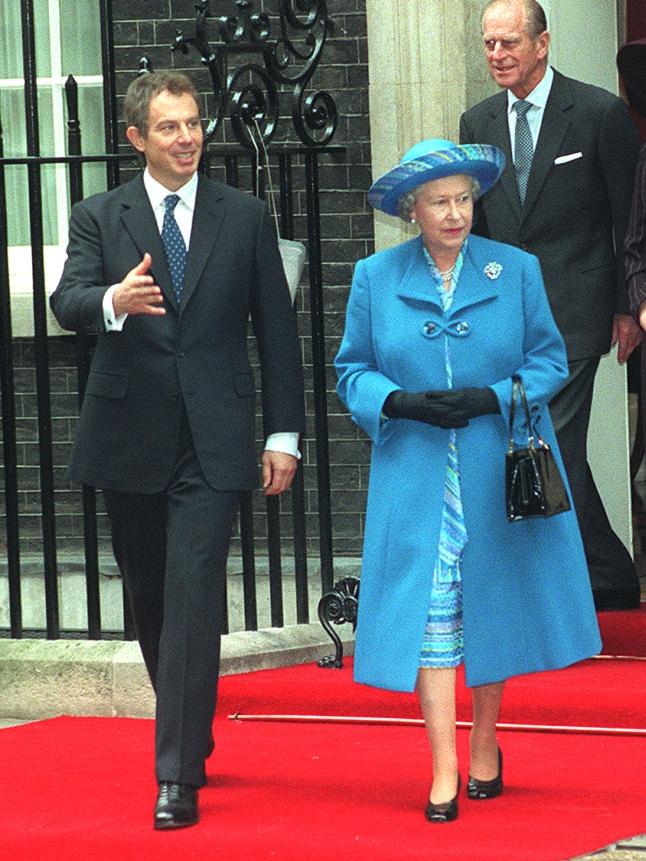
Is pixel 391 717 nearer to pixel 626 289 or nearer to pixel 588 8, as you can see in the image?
pixel 626 289

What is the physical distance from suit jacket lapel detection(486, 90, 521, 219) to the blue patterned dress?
4.61 feet

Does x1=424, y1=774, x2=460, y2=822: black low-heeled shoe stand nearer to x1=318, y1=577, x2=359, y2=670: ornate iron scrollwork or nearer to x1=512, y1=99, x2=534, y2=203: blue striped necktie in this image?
x1=318, y1=577, x2=359, y2=670: ornate iron scrollwork

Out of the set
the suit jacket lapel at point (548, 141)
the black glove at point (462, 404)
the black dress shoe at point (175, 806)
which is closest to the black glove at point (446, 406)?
the black glove at point (462, 404)

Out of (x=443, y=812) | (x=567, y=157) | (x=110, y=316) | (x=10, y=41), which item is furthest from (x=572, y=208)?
(x=10, y=41)

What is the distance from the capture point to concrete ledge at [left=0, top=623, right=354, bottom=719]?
7344 mm

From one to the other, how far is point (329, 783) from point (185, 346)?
1298 millimetres

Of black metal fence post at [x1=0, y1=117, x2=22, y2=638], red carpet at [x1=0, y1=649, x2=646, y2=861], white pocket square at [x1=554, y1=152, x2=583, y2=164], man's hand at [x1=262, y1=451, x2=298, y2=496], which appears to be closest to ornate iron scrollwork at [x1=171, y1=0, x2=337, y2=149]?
black metal fence post at [x1=0, y1=117, x2=22, y2=638]

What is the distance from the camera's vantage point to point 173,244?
19.3 ft

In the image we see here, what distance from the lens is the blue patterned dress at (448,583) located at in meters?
5.51

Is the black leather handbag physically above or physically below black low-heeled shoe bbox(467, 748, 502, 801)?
above

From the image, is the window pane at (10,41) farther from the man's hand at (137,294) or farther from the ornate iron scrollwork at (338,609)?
the man's hand at (137,294)

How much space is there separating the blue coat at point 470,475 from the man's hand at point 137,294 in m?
0.57

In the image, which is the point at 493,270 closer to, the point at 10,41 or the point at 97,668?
the point at 97,668

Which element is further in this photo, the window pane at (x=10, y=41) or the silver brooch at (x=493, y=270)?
the window pane at (x=10, y=41)
